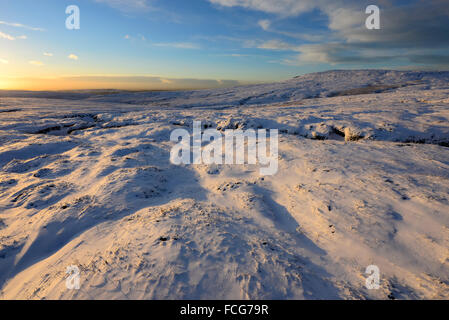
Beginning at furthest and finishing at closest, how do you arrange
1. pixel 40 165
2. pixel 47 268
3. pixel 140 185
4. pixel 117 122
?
1. pixel 117 122
2. pixel 40 165
3. pixel 140 185
4. pixel 47 268

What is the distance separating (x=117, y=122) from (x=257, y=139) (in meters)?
18.1

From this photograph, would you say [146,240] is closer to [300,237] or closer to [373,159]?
[300,237]

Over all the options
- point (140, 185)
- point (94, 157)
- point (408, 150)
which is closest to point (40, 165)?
point (94, 157)

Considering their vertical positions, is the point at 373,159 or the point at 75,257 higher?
the point at 373,159

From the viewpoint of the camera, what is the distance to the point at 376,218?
21.5 feet

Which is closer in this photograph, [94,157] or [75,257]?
[75,257]

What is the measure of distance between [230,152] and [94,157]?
28.3ft

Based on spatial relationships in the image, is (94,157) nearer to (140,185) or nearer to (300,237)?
(140,185)

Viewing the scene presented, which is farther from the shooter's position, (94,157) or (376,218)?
(94,157)

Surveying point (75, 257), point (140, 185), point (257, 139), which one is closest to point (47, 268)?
point (75, 257)

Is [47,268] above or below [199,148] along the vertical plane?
below

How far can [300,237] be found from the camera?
21.9 ft
